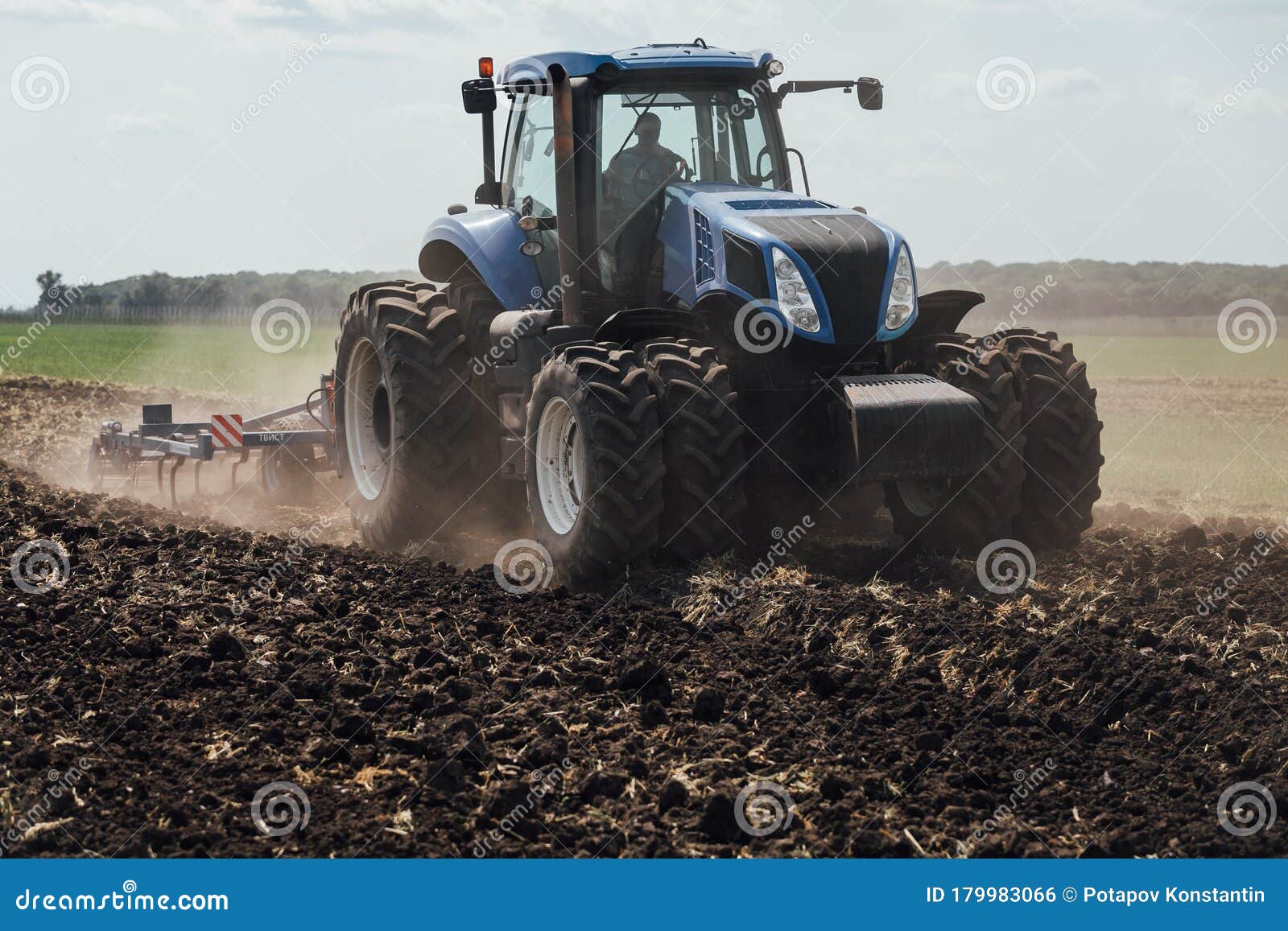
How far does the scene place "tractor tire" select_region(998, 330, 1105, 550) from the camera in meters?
8.30

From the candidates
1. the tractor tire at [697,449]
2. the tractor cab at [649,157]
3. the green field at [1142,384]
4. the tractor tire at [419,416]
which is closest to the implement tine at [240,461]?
the tractor tire at [419,416]

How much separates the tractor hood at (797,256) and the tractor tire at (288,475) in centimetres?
482

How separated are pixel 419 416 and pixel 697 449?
2540 millimetres

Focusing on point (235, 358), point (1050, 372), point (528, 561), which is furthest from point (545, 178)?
point (235, 358)

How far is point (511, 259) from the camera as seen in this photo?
9.18 meters

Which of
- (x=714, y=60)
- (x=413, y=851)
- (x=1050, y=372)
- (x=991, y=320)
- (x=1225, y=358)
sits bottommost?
(x=413, y=851)

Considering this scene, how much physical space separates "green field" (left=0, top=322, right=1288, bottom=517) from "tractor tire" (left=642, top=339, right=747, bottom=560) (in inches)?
228

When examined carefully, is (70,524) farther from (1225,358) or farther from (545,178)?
(1225,358)

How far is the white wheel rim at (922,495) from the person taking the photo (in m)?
8.02

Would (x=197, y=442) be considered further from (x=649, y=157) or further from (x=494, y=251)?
(x=649, y=157)

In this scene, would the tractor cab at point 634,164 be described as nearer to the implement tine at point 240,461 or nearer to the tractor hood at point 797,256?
the tractor hood at point 797,256

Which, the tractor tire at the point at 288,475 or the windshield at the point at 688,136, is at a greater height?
the windshield at the point at 688,136

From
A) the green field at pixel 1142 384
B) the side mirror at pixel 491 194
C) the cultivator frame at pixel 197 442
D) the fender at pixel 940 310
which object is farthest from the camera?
the green field at pixel 1142 384

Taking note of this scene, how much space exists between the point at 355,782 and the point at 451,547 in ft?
15.2
